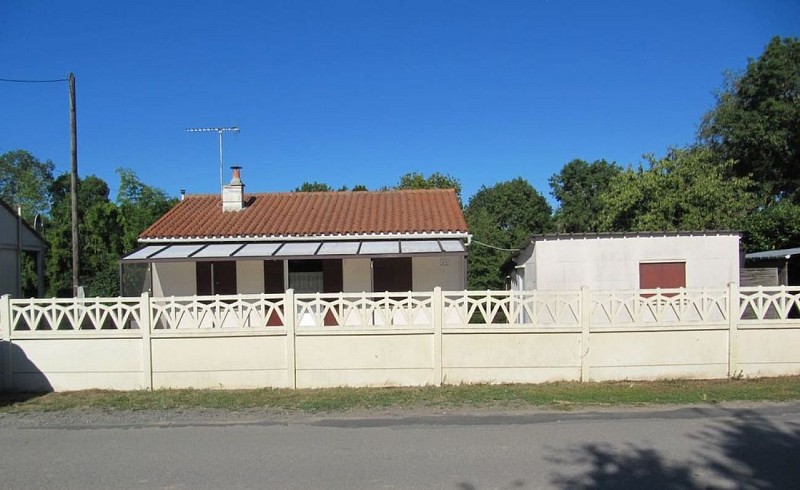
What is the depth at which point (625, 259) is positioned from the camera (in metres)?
12.7

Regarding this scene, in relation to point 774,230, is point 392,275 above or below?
below

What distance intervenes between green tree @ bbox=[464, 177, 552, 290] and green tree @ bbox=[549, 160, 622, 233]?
2.62 m

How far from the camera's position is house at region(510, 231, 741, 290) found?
41.2 feet

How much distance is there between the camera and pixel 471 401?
732 cm

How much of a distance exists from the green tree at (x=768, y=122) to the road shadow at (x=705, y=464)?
72.7ft

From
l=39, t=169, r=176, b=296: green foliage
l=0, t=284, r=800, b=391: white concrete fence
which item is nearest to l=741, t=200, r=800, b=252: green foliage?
l=0, t=284, r=800, b=391: white concrete fence

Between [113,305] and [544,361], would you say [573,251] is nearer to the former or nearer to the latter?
[544,361]

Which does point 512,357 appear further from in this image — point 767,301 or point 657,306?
point 767,301

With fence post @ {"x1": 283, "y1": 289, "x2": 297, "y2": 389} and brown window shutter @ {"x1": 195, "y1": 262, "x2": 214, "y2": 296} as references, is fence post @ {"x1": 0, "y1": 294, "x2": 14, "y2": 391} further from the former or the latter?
brown window shutter @ {"x1": 195, "y1": 262, "x2": 214, "y2": 296}

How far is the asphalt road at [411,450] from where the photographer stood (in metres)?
4.63

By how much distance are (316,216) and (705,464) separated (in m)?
12.3

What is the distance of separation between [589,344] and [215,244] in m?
9.45

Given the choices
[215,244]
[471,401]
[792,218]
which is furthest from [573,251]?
[792,218]

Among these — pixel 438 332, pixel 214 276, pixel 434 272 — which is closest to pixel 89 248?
pixel 214 276
